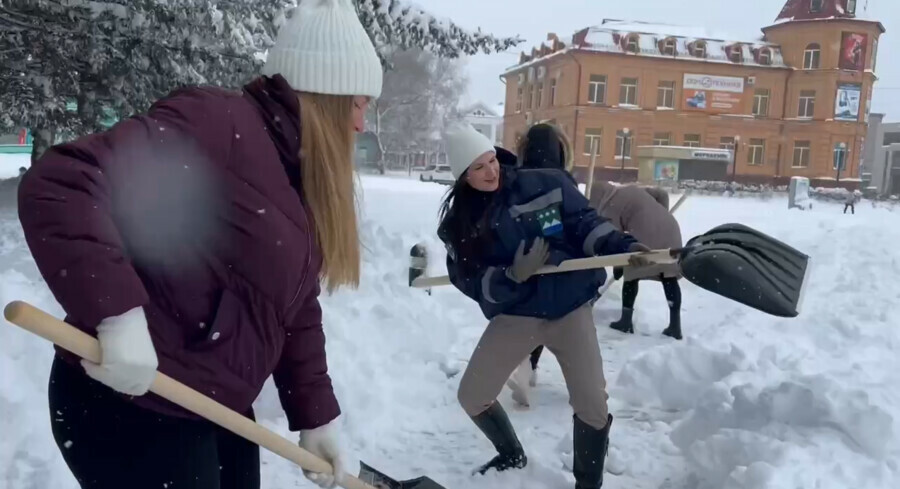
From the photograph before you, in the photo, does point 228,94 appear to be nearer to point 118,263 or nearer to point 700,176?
point 118,263

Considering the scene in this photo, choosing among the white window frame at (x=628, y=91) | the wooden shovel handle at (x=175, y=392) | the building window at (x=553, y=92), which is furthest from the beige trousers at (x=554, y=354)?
the building window at (x=553, y=92)

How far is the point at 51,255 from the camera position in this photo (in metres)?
1.29

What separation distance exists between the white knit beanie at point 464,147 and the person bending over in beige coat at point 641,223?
2.92 metres

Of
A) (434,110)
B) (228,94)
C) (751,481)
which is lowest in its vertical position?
(751,481)

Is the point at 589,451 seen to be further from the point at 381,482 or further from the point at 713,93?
the point at 713,93

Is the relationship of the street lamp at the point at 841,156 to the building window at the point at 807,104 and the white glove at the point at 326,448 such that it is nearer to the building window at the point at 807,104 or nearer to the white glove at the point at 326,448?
the building window at the point at 807,104

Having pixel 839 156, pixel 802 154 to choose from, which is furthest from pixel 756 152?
pixel 839 156

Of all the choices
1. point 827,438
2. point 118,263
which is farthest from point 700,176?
point 118,263

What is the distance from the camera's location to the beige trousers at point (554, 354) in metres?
3.28

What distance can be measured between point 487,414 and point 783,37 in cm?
4864

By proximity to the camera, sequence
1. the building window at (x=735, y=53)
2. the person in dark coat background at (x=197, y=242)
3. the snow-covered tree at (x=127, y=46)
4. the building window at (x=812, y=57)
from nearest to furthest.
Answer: the person in dark coat background at (x=197, y=242) < the snow-covered tree at (x=127, y=46) < the building window at (x=812, y=57) < the building window at (x=735, y=53)

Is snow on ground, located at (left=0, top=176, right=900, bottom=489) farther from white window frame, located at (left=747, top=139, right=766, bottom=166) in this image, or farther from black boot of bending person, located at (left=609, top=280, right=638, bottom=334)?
white window frame, located at (left=747, top=139, right=766, bottom=166)

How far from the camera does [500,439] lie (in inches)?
142

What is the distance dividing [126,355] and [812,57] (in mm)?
50297
